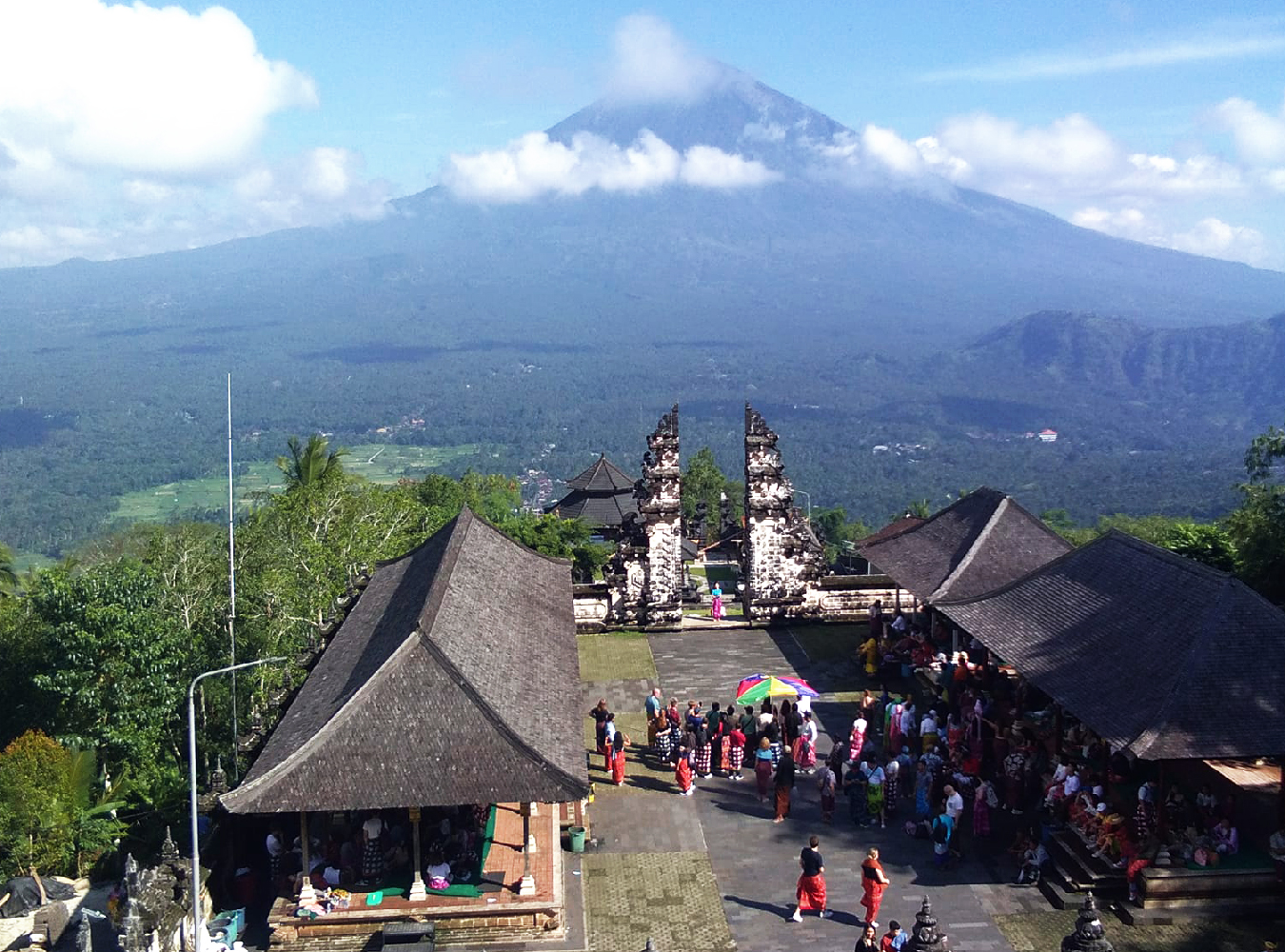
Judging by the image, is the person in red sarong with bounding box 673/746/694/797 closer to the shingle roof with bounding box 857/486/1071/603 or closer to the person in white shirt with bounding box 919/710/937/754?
the person in white shirt with bounding box 919/710/937/754

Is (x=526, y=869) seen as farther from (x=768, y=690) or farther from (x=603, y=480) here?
(x=603, y=480)

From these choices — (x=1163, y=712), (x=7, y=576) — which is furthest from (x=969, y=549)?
(x=7, y=576)

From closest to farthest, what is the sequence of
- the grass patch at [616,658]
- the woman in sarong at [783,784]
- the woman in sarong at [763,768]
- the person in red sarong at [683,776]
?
the woman in sarong at [783,784] → the woman in sarong at [763,768] → the person in red sarong at [683,776] → the grass patch at [616,658]

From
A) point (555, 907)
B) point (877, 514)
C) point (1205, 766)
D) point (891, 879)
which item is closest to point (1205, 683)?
point (1205, 766)

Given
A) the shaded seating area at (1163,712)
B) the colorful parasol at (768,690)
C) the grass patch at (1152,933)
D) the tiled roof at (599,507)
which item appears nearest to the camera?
the grass patch at (1152,933)

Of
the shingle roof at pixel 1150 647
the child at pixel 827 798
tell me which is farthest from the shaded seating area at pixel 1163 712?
the child at pixel 827 798

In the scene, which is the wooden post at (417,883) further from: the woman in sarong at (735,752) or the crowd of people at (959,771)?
Result: the woman in sarong at (735,752)

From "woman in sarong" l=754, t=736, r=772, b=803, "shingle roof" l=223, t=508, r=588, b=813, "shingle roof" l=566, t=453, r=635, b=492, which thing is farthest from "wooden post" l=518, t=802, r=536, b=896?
"shingle roof" l=566, t=453, r=635, b=492
